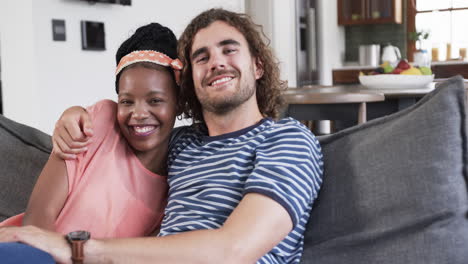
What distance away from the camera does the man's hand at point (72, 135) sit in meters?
1.36

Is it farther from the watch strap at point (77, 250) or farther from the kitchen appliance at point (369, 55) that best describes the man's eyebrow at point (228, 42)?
the kitchen appliance at point (369, 55)

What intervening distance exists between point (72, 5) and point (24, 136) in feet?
5.33

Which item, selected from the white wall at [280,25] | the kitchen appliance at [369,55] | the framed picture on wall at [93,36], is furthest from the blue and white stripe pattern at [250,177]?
the kitchen appliance at [369,55]

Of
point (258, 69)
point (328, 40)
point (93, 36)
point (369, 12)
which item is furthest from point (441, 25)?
point (258, 69)

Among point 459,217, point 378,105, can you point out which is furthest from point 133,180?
A: point 378,105

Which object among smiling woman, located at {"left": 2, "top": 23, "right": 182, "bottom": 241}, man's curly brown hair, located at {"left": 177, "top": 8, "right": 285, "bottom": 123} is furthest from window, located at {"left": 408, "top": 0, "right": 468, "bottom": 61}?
smiling woman, located at {"left": 2, "top": 23, "right": 182, "bottom": 241}

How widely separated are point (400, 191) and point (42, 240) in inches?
27.3

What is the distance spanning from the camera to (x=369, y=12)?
25.0ft

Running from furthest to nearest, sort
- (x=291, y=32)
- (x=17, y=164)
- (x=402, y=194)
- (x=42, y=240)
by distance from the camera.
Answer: (x=291, y=32)
(x=17, y=164)
(x=402, y=194)
(x=42, y=240)

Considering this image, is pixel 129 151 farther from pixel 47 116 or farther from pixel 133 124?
pixel 47 116

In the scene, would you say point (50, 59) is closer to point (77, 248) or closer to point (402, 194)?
point (77, 248)

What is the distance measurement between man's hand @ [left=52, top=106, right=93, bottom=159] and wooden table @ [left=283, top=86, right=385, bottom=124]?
1.49m

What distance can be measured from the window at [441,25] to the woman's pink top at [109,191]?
6.67 meters

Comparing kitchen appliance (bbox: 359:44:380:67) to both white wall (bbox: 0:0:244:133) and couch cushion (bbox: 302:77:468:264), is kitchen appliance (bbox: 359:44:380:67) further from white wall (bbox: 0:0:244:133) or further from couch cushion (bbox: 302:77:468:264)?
couch cushion (bbox: 302:77:468:264)
